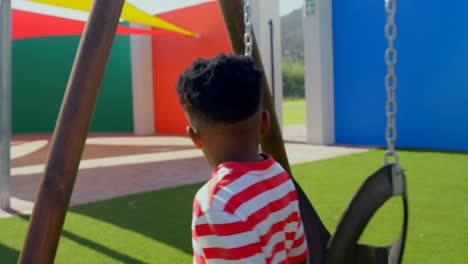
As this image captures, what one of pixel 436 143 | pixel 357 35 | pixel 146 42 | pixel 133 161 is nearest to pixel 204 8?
pixel 146 42

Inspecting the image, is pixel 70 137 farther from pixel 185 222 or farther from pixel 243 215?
pixel 185 222

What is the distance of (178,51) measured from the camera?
11461 mm

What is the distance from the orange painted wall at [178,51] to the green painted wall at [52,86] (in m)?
1.53

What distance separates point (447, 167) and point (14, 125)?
38.0 ft

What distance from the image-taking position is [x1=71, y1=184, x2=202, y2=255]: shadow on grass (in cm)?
332

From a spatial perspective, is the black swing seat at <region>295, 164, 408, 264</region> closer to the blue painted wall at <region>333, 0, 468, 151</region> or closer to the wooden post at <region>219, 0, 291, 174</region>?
the wooden post at <region>219, 0, 291, 174</region>

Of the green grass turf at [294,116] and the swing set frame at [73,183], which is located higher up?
the swing set frame at [73,183]

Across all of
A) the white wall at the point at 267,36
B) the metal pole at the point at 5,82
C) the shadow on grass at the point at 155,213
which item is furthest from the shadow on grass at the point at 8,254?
the white wall at the point at 267,36

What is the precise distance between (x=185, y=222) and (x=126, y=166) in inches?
132

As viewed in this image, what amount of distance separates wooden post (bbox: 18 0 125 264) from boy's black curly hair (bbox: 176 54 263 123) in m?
0.78

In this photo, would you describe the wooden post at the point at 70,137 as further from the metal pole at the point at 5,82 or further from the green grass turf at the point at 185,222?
the metal pole at the point at 5,82

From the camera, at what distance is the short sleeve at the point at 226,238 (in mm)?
1023

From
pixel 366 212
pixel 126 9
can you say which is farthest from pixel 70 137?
pixel 126 9

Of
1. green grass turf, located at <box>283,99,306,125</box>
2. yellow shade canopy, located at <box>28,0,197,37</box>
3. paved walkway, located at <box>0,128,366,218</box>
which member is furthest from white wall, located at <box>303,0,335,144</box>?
green grass turf, located at <box>283,99,306,125</box>
